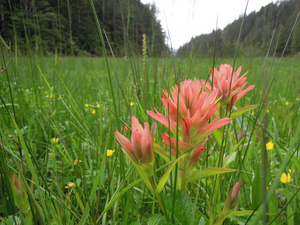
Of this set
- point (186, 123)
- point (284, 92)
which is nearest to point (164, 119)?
point (186, 123)

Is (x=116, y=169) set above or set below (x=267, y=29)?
below

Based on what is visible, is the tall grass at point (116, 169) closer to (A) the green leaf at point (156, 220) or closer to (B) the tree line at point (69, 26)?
→ (A) the green leaf at point (156, 220)

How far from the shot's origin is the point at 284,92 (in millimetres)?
2100

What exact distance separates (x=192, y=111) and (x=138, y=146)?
141mm

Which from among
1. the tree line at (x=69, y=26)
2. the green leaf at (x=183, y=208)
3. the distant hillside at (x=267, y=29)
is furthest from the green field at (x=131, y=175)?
the distant hillside at (x=267, y=29)

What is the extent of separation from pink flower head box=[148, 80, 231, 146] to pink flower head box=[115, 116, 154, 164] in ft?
0.14

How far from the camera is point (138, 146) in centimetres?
34

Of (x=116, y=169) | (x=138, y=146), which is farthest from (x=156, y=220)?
(x=116, y=169)

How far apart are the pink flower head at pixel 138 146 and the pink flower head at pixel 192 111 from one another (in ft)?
0.14

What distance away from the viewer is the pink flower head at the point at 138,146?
0.33 meters

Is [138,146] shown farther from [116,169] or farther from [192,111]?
[116,169]

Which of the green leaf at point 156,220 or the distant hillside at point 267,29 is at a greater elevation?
the distant hillside at point 267,29

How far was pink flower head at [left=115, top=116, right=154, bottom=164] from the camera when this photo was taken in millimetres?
331

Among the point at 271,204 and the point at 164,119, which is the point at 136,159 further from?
the point at 271,204
